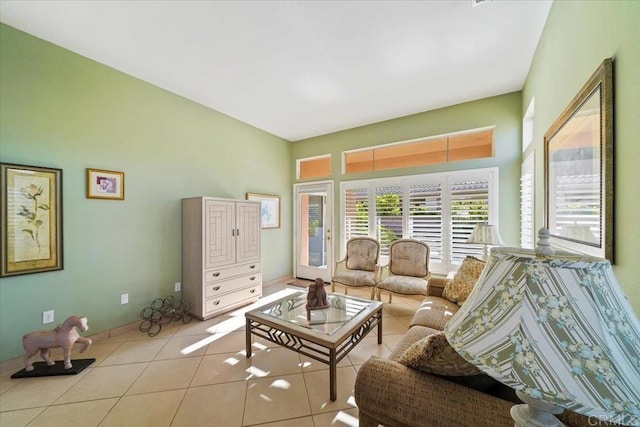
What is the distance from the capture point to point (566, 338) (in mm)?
511

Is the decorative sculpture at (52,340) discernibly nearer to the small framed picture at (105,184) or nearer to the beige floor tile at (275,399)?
the small framed picture at (105,184)

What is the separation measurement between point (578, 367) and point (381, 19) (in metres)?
2.39

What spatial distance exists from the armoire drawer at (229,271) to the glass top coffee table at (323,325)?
3.56 ft

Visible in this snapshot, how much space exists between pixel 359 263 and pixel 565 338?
3.34 meters

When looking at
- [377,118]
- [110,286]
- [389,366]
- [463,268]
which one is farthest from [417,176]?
[110,286]

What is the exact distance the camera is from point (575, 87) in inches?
56.4

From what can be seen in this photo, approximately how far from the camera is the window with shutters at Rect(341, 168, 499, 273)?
3.23m

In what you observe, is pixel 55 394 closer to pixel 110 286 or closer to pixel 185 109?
pixel 110 286

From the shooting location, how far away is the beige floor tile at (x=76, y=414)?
150cm

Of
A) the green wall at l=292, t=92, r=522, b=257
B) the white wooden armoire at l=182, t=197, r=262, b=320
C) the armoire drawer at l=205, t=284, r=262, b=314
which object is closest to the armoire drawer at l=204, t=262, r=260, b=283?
Result: the white wooden armoire at l=182, t=197, r=262, b=320

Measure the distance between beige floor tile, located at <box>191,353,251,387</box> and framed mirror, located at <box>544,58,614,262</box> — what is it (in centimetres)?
241

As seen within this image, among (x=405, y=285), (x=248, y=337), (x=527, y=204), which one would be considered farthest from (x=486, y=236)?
(x=248, y=337)

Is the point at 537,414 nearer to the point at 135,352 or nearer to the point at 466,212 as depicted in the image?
the point at 135,352

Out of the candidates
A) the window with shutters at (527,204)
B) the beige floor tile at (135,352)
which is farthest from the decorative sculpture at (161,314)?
the window with shutters at (527,204)
